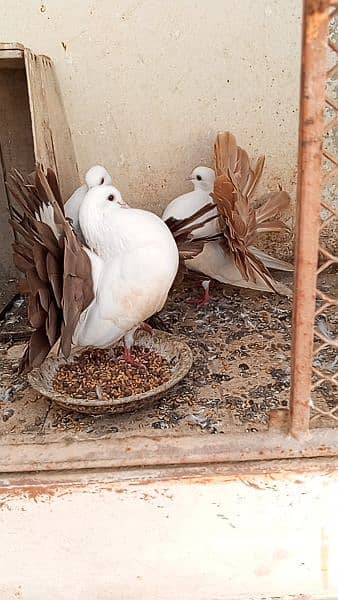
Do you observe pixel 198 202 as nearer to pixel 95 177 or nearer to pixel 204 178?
pixel 204 178

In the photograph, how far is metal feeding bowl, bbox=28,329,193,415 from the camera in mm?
978

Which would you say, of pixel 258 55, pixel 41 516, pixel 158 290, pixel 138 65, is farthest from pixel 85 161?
pixel 41 516

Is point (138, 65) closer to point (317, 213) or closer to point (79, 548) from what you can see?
point (317, 213)

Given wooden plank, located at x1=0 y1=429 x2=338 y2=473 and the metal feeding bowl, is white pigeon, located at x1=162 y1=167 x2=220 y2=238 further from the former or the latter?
wooden plank, located at x1=0 y1=429 x2=338 y2=473

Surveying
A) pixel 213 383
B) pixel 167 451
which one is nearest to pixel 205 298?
pixel 213 383

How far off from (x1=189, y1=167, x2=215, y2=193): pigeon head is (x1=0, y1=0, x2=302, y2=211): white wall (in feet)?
0.56

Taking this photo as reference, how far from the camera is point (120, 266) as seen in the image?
103 centimetres

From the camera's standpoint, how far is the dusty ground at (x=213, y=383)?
1.00 meters

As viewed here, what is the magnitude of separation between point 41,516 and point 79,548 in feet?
0.28

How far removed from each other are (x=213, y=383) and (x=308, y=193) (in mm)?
524

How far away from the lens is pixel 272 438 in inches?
32.7

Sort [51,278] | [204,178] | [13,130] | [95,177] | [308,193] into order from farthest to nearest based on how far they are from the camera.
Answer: [13,130] → [204,178] → [95,177] → [51,278] → [308,193]

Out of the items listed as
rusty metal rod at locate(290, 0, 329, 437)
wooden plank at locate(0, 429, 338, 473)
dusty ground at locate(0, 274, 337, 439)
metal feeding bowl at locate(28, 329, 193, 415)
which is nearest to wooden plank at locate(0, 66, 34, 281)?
dusty ground at locate(0, 274, 337, 439)

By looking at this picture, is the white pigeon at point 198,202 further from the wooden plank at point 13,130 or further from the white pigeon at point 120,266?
the wooden plank at point 13,130
